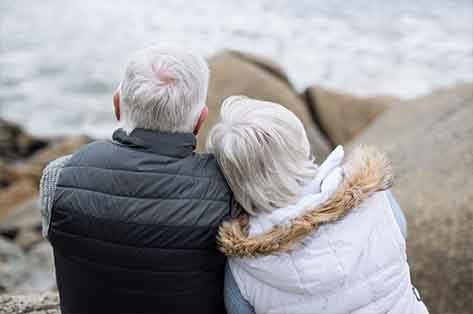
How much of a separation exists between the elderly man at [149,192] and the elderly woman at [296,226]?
0.27 feet

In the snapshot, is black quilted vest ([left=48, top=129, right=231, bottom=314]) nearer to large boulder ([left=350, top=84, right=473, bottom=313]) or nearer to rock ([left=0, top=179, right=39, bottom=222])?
large boulder ([left=350, top=84, right=473, bottom=313])

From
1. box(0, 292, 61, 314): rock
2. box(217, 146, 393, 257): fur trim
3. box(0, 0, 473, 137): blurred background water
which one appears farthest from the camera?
box(0, 0, 473, 137): blurred background water

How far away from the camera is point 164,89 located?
2047mm

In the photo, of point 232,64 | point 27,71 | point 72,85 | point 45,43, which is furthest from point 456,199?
point 45,43

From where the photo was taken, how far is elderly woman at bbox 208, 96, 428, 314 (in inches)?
79.5

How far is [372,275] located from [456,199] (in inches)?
74.2

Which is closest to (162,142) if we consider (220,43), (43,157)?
(43,157)

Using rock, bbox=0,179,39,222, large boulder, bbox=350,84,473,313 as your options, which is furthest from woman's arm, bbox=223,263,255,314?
rock, bbox=0,179,39,222

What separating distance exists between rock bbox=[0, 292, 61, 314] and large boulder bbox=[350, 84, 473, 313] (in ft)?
5.89

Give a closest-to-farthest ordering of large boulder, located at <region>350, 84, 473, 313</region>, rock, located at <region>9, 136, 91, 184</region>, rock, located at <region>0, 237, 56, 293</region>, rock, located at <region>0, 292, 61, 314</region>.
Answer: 1. rock, located at <region>0, 292, 61, 314</region>
2. large boulder, located at <region>350, 84, 473, 313</region>
3. rock, located at <region>0, 237, 56, 293</region>
4. rock, located at <region>9, 136, 91, 184</region>

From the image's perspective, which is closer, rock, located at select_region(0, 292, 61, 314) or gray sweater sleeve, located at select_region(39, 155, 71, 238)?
gray sweater sleeve, located at select_region(39, 155, 71, 238)

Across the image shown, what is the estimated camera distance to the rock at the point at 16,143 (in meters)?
9.98

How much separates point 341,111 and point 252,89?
105 centimetres

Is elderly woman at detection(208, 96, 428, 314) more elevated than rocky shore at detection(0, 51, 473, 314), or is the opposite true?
elderly woman at detection(208, 96, 428, 314)
